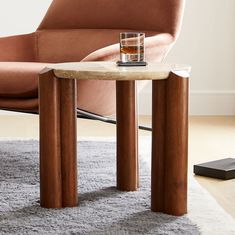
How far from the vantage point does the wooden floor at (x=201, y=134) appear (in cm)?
229

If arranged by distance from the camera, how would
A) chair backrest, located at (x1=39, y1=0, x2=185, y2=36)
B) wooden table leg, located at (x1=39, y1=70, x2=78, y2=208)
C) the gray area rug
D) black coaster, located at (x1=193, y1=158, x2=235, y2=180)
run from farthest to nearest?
chair backrest, located at (x1=39, y1=0, x2=185, y2=36) < black coaster, located at (x1=193, y1=158, x2=235, y2=180) < wooden table leg, located at (x1=39, y1=70, x2=78, y2=208) < the gray area rug

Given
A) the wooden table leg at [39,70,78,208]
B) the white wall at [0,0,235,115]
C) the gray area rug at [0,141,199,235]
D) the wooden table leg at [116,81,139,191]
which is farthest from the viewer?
the white wall at [0,0,235,115]

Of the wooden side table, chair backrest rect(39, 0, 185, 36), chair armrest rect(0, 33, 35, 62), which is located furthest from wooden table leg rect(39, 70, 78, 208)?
chair armrest rect(0, 33, 35, 62)

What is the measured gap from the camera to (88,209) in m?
1.90

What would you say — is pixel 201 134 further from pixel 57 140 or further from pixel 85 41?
pixel 57 140

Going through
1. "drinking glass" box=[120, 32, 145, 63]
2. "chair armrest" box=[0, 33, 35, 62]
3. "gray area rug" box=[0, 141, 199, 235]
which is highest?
"drinking glass" box=[120, 32, 145, 63]

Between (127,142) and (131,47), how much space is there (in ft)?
1.09

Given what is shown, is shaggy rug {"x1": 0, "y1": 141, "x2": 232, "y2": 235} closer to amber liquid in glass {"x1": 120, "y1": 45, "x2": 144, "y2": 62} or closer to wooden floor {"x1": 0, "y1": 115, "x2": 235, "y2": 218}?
wooden floor {"x1": 0, "y1": 115, "x2": 235, "y2": 218}

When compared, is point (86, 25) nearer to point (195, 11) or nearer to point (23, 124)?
point (23, 124)

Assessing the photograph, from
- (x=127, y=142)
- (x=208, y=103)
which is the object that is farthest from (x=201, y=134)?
(x=127, y=142)

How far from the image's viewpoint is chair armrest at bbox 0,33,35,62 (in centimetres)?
296

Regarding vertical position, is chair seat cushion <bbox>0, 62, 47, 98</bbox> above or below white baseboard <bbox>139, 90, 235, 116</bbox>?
above

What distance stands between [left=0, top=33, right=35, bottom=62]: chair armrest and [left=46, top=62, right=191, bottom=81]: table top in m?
1.12

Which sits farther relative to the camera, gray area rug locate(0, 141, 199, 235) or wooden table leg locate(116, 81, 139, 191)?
wooden table leg locate(116, 81, 139, 191)
